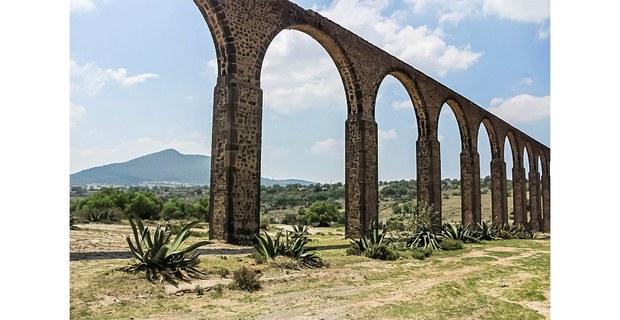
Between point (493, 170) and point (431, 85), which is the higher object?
point (431, 85)

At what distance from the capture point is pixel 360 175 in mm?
14555

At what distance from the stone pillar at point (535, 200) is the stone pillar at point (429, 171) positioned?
18.3 m

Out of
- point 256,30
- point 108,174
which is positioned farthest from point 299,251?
point 108,174

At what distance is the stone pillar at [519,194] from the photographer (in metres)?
29.1

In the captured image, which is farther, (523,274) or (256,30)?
(256,30)

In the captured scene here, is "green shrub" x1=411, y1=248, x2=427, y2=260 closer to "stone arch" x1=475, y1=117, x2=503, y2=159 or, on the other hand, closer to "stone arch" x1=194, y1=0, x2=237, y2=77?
"stone arch" x1=194, y1=0, x2=237, y2=77

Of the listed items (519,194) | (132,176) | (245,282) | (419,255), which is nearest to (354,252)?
(419,255)

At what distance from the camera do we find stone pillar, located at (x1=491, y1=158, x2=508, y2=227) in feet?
81.8

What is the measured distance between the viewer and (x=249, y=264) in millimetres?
7152

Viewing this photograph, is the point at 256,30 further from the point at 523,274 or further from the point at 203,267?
the point at 523,274

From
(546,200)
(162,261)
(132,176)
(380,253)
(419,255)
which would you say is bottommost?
(546,200)

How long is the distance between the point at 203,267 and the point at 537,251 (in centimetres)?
945

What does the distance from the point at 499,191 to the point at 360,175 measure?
46.0 ft

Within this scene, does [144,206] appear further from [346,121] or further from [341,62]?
[341,62]
